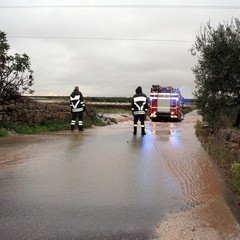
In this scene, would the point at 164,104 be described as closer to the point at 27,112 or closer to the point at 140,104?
the point at 140,104

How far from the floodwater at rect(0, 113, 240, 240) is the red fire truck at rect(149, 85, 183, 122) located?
20732mm

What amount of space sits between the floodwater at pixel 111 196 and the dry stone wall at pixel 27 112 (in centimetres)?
533

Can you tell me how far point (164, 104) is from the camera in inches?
1267

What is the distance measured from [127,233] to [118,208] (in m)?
1.03

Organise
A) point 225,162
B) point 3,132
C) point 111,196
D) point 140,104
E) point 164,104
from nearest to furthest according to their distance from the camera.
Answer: point 111,196 → point 225,162 → point 3,132 → point 140,104 → point 164,104

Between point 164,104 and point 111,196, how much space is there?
2585cm

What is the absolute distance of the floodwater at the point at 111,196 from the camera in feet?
17.0

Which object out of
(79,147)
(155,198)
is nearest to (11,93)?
(79,147)

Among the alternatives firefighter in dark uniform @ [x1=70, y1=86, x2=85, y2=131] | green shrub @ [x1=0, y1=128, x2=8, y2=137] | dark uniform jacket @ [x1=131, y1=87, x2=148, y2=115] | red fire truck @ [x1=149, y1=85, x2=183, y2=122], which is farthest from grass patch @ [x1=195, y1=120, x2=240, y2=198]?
red fire truck @ [x1=149, y1=85, x2=183, y2=122]

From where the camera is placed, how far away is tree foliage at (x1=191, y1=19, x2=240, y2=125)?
14836 mm

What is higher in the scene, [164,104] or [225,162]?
[164,104]

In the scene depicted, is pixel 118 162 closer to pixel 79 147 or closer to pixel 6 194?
pixel 79 147

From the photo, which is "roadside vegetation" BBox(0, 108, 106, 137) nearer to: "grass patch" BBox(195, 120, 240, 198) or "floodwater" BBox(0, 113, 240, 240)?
"floodwater" BBox(0, 113, 240, 240)

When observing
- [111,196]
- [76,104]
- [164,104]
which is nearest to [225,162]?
[111,196]
